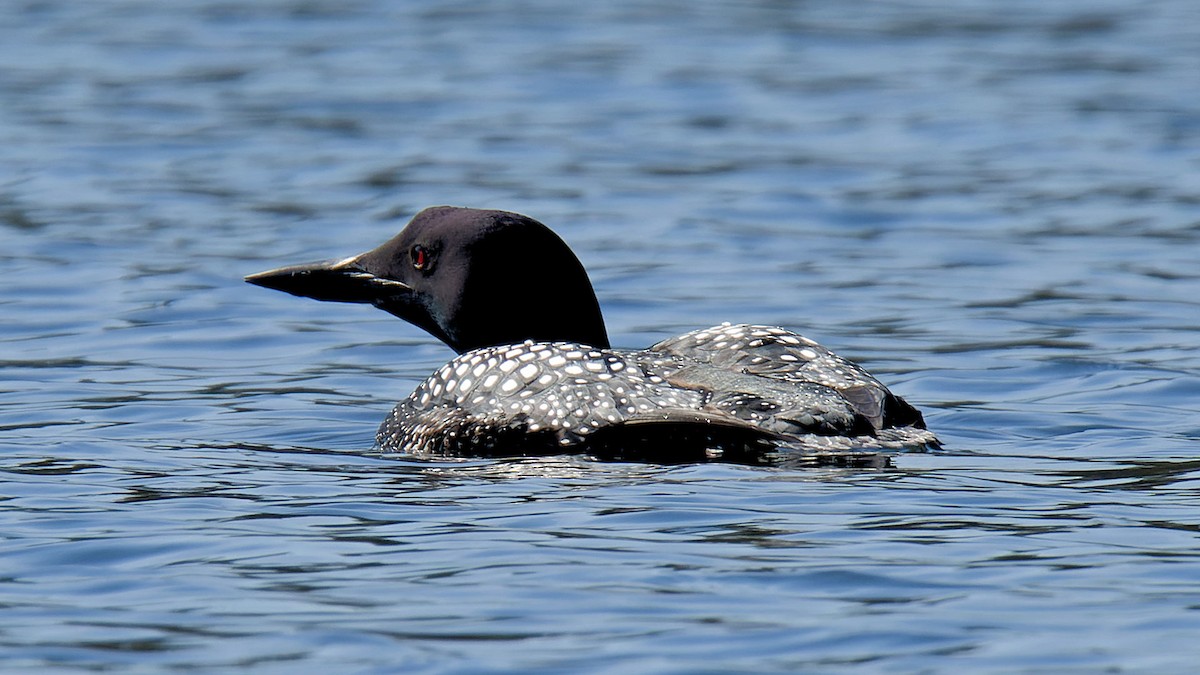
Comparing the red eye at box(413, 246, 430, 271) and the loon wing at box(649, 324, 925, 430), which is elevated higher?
the red eye at box(413, 246, 430, 271)

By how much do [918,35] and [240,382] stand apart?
9.64 meters

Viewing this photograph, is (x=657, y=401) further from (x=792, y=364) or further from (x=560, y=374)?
(x=792, y=364)

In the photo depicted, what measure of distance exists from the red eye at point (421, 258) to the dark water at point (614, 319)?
1.76 feet

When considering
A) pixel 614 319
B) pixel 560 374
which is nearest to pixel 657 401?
pixel 560 374

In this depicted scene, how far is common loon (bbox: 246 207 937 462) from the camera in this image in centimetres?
559

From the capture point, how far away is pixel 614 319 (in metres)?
8.72

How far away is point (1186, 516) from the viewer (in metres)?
5.06

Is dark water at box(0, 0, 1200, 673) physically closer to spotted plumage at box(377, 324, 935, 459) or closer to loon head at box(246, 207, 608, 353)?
spotted plumage at box(377, 324, 935, 459)

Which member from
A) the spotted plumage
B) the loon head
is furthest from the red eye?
the spotted plumage

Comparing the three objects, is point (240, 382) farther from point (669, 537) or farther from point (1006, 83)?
point (1006, 83)

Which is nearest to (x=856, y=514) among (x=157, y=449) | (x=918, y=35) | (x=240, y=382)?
(x=157, y=449)

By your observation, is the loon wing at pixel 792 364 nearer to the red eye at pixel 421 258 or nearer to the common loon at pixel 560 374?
the common loon at pixel 560 374

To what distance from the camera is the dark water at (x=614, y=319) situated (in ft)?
14.0

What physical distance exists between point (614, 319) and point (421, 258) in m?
2.24
